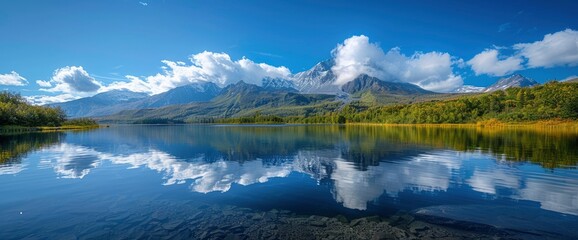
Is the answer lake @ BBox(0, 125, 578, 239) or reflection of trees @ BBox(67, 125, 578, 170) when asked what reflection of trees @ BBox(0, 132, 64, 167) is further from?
reflection of trees @ BBox(67, 125, 578, 170)

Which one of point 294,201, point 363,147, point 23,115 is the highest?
point 23,115

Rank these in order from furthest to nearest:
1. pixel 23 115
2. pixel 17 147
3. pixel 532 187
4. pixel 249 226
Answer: pixel 23 115
pixel 17 147
pixel 532 187
pixel 249 226

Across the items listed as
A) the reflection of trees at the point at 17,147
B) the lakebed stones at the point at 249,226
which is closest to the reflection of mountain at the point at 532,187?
the lakebed stones at the point at 249,226

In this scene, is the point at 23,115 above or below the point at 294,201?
above

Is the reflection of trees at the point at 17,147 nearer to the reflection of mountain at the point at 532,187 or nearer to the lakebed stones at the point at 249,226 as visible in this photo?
the lakebed stones at the point at 249,226

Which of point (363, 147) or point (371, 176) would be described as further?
point (363, 147)

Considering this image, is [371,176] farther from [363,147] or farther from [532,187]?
[363,147]

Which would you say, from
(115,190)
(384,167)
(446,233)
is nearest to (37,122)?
(115,190)

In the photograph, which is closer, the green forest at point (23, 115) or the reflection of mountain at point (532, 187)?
the reflection of mountain at point (532, 187)

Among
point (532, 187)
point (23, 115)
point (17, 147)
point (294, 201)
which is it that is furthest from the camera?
point (23, 115)

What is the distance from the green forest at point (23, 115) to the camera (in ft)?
448

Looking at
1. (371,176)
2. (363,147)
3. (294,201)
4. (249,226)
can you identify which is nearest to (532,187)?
(371,176)

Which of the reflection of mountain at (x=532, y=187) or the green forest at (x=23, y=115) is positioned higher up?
the green forest at (x=23, y=115)

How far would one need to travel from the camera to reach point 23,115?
146250mm
